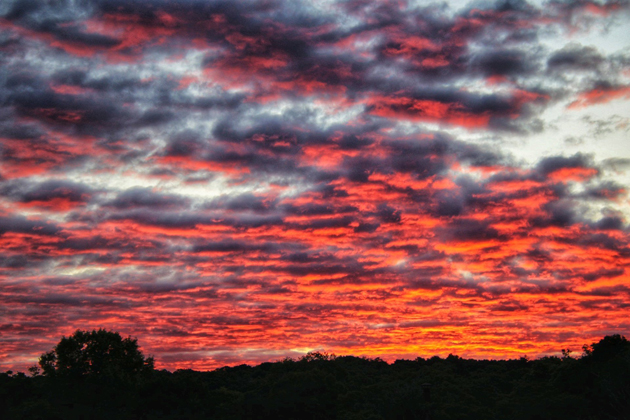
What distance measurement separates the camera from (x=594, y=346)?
70.8m

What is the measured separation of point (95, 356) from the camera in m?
76.6

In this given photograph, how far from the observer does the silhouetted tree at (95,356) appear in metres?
75.4

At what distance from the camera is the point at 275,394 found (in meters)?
79.5

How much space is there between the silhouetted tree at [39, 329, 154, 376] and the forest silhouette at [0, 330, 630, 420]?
5.4 inches

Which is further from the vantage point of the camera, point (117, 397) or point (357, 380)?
point (357, 380)

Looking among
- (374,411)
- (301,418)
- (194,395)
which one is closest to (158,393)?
(194,395)

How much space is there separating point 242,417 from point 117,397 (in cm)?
1784

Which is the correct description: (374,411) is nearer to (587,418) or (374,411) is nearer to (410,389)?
(410,389)

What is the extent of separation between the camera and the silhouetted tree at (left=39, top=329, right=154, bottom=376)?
75.4 m

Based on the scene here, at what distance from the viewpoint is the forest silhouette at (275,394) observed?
226ft

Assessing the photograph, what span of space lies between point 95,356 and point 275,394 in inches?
1049

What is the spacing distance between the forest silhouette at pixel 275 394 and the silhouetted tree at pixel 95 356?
0.45 feet

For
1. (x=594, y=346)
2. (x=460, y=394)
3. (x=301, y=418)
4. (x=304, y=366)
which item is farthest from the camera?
(x=304, y=366)

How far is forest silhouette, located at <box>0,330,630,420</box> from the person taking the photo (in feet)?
226
